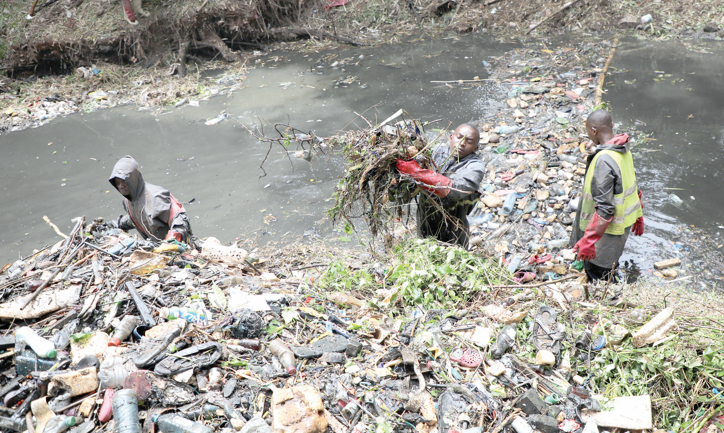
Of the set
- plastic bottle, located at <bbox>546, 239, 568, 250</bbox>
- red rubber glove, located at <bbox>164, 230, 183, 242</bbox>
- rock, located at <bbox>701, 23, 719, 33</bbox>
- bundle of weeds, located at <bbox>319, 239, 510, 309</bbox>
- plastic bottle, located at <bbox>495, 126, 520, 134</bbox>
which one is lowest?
plastic bottle, located at <bbox>546, 239, 568, 250</bbox>

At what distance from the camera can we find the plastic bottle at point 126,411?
212cm

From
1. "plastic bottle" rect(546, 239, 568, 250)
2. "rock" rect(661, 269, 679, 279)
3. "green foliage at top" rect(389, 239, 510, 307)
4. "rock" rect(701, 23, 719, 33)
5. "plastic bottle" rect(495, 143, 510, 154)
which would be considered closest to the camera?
"green foliage at top" rect(389, 239, 510, 307)

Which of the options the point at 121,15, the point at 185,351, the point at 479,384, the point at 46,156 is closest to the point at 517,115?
the point at 479,384

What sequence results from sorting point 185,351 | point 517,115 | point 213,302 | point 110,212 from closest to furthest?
point 185,351, point 213,302, point 110,212, point 517,115

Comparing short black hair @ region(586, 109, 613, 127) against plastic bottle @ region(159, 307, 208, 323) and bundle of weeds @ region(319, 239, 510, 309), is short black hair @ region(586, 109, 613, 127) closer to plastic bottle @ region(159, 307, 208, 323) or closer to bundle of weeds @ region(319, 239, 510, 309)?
bundle of weeds @ region(319, 239, 510, 309)

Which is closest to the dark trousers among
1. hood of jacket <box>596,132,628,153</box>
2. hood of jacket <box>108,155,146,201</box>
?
hood of jacket <box>596,132,628,153</box>

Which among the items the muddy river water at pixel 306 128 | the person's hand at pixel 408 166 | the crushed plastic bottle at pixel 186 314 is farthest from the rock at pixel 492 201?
the crushed plastic bottle at pixel 186 314

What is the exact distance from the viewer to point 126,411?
216 cm

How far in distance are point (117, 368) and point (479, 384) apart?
2.00 m

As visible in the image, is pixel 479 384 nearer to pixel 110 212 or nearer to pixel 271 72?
pixel 110 212

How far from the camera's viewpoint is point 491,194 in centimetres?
552

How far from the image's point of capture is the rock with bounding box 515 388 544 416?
87.6 inches

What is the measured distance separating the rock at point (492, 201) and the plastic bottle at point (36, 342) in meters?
4.55

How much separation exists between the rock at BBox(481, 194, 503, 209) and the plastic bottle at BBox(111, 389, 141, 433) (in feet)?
14.2
